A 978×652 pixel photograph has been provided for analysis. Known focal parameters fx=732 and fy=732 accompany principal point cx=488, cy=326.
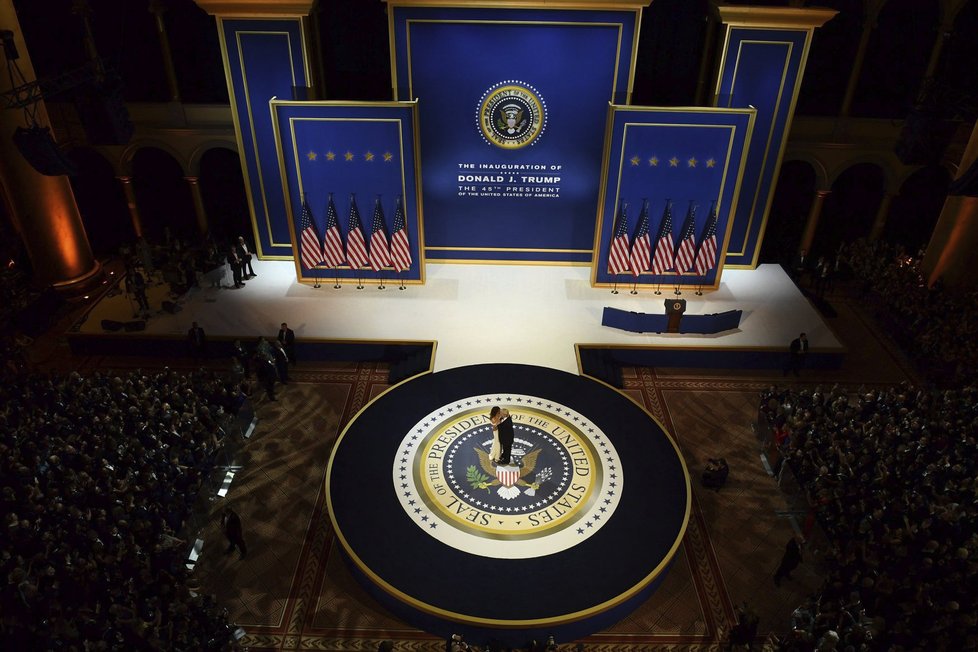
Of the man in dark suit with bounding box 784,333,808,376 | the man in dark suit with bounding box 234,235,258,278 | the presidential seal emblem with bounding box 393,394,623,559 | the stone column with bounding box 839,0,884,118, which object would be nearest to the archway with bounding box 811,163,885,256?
the stone column with bounding box 839,0,884,118

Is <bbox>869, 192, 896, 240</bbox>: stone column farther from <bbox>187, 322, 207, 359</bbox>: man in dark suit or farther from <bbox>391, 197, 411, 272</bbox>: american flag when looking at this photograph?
<bbox>187, 322, 207, 359</bbox>: man in dark suit

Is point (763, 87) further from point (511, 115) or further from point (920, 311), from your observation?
point (920, 311)

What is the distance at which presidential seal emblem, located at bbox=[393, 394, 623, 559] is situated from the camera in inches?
421

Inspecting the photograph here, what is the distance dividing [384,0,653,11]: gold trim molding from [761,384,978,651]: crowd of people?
8.30 meters

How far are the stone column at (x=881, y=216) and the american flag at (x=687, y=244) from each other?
5.44 metres

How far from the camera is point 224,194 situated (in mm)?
19375

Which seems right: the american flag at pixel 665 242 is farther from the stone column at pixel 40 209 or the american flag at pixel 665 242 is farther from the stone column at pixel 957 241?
the stone column at pixel 40 209

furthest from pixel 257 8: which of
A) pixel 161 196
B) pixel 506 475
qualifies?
pixel 506 475

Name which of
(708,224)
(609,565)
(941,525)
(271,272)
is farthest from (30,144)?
(941,525)

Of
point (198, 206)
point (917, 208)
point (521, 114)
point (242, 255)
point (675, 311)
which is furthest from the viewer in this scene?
point (917, 208)

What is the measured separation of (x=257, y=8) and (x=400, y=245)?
18.8 feet

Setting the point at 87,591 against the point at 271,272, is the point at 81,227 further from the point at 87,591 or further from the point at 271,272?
the point at 87,591

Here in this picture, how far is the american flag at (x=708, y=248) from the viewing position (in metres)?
16.6

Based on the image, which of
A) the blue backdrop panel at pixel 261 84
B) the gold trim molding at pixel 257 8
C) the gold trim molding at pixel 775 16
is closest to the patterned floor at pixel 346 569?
the blue backdrop panel at pixel 261 84
